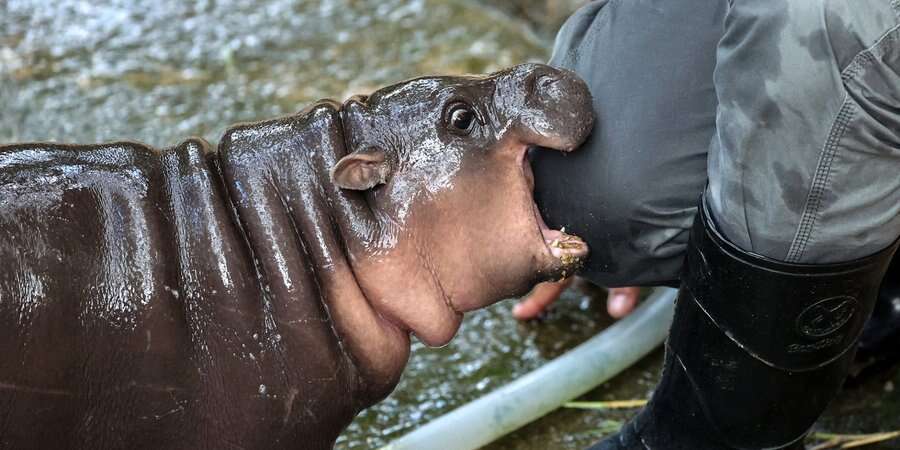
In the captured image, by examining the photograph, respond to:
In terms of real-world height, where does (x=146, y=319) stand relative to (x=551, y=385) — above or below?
above

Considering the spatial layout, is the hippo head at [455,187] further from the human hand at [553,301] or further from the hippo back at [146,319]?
the human hand at [553,301]

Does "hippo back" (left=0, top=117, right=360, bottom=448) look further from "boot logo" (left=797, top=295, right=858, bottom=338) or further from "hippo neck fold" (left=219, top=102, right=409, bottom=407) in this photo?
"boot logo" (left=797, top=295, right=858, bottom=338)

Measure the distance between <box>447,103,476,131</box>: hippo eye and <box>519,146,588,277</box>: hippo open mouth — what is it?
0.15 metres

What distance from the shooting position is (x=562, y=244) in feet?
8.03

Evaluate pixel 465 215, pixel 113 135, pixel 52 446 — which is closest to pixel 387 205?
pixel 465 215

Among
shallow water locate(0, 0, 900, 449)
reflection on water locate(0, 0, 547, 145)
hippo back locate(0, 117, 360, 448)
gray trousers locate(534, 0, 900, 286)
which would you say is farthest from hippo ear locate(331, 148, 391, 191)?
reflection on water locate(0, 0, 547, 145)

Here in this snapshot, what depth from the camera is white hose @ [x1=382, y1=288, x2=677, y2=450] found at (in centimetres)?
270

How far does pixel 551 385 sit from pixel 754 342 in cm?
80

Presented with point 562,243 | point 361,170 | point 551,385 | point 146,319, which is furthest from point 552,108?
point 146,319

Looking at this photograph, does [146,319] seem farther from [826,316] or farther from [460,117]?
[826,316]

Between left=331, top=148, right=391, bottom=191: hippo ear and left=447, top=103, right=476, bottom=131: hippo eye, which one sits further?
left=447, top=103, right=476, bottom=131: hippo eye

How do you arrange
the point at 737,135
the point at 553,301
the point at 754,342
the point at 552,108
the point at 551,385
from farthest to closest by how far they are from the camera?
the point at 553,301
the point at 551,385
the point at 552,108
the point at 754,342
the point at 737,135

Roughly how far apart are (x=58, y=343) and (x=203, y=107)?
2.48 metres

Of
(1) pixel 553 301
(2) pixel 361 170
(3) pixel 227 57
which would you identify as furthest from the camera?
(3) pixel 227 57
